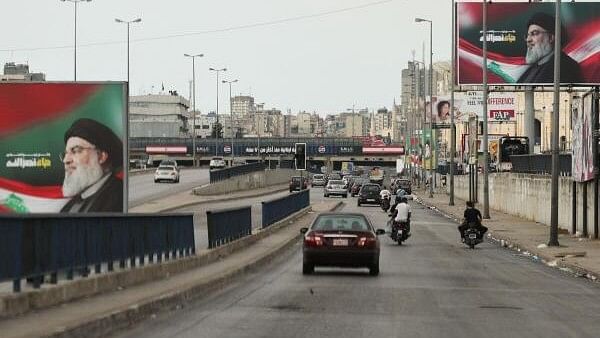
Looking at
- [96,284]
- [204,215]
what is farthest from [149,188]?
[96,284]

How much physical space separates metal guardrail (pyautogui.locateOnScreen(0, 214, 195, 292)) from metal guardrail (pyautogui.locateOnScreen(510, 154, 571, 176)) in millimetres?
26758

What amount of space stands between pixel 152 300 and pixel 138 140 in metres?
182

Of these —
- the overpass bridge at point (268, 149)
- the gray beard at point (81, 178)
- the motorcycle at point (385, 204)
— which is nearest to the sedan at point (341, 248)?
the gray beard at point (81, 178)

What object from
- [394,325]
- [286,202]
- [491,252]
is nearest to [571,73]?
[286,202]

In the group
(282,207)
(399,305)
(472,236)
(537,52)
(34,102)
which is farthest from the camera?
(537,52)

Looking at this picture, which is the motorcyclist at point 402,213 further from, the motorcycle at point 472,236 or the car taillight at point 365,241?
the car taillight at point 365,241

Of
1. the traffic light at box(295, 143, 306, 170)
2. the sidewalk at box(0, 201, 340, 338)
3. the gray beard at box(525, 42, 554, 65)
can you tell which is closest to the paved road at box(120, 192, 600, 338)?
the sidewalk at box(0, 201, 340, 338)

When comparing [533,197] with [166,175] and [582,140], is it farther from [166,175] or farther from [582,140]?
[166,175]

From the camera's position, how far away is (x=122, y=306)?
1391 cm

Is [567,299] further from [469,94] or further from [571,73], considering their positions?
[469,94]

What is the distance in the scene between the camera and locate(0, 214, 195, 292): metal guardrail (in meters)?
12.8

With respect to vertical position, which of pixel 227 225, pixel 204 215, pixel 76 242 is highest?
pixel 76 242

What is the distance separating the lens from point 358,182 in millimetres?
101375

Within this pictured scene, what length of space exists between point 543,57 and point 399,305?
5810cm
